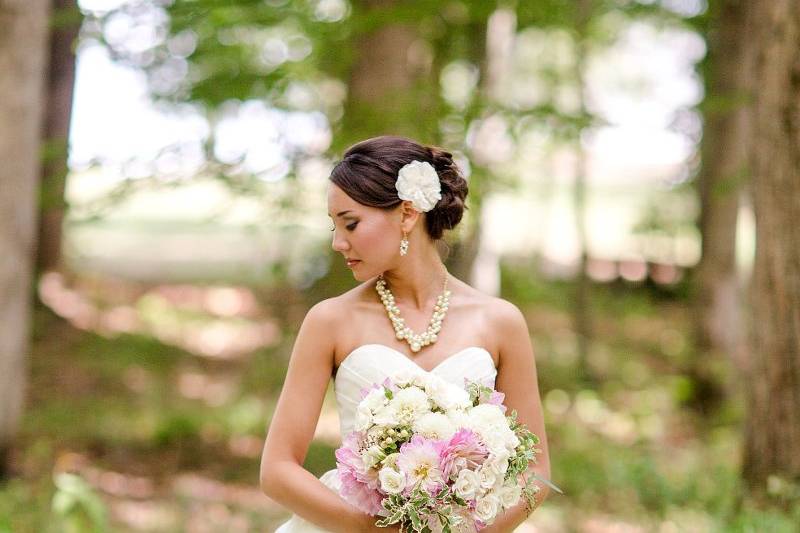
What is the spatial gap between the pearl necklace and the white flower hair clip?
317 millimetres

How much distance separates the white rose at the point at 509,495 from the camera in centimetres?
273

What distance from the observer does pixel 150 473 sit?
355 inches

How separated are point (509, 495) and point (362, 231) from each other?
2.86 feet

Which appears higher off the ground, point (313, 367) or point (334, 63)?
point (334, 63)

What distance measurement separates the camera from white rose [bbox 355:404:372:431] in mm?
2719

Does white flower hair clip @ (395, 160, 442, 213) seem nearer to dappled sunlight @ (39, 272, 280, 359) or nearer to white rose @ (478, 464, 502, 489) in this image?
white rose @ (478, 464, 502, 489)

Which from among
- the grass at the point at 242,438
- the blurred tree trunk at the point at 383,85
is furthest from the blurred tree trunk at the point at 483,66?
the grass at the point at 242,438

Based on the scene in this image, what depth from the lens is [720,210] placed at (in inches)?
487

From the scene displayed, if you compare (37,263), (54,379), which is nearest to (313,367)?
(54,379)

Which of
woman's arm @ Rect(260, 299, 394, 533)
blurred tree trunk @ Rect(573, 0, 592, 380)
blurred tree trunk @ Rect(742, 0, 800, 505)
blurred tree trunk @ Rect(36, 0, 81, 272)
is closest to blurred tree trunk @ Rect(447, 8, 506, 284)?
blurred tree trunk @ Rect(573, 0, 592, 380)

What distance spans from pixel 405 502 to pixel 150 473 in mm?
6897

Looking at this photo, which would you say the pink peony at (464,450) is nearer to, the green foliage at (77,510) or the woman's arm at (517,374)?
the woman's arm at (517,374)

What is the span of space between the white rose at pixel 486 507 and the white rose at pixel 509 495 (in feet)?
0.13

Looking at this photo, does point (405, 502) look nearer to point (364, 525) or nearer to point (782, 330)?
point (364, 525)
